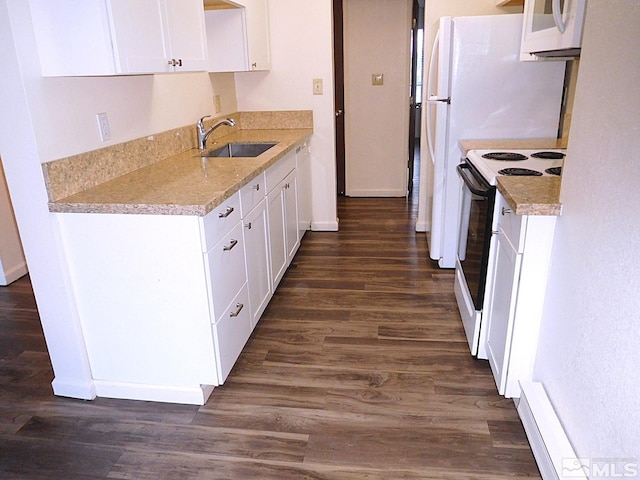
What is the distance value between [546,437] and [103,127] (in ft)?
7.20

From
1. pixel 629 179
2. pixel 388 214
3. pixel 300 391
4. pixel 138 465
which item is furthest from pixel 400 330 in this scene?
pixel 388 214

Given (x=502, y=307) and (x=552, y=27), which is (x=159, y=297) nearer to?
(x=502, y=307)

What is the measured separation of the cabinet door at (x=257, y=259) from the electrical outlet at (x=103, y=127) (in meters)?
0.74

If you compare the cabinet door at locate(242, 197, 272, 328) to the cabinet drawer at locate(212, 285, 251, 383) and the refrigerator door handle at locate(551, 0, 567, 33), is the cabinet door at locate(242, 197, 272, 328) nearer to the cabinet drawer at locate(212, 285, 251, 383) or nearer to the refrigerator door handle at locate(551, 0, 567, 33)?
the cabinet drawer at locate(212, 285, 251, 383)

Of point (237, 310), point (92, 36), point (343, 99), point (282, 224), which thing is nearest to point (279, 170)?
point (282, 224)

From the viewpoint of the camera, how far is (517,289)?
1792mm

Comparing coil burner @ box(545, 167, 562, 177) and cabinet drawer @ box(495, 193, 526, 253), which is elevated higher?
coil burner @ box(545, 167, 562, 177)

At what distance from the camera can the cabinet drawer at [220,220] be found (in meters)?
1.84

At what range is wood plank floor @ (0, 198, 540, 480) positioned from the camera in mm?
1726

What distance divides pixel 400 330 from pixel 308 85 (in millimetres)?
2260

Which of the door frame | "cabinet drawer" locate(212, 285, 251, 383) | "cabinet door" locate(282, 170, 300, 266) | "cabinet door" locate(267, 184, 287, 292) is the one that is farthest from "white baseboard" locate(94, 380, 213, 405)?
the door frame

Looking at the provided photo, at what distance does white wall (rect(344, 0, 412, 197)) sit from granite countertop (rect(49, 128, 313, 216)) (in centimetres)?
242

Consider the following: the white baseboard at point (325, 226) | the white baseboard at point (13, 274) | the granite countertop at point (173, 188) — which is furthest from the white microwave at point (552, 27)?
the white baseboard at point (13, 274)

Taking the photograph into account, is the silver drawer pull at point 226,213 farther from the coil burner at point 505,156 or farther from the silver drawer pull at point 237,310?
the coil burner at point 505,156
